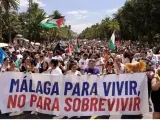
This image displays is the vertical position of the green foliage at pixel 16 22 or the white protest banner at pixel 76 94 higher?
the green foliage at pixel 16 22

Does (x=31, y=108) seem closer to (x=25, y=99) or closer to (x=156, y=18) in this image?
(x=25, y=99)

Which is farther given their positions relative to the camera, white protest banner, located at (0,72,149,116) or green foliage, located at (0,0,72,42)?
green foliage, located at (0,0,72,42)

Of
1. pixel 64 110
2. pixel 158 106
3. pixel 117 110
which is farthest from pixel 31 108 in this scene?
pixel 158 106

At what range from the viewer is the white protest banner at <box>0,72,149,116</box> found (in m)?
8.52

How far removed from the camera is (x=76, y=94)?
8648mm

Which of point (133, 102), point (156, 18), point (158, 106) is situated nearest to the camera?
point (158, 106)

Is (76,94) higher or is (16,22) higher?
(16,22)

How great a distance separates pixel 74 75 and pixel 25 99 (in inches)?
51.1

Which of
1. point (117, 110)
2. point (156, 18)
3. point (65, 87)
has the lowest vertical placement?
point (117, 110)

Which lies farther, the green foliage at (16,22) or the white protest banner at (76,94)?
the green foliage at (16,22)

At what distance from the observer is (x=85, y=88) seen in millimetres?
8648

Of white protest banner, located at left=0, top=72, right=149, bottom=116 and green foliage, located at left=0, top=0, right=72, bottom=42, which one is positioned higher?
green foliage, located at left=0, top=0, right=72, bottom=42

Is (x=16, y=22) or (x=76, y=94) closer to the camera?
(x=76, y=94)

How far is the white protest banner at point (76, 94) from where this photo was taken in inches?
335
